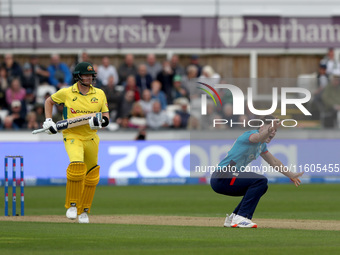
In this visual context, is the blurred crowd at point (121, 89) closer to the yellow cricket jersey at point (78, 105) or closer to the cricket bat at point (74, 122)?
the yellow cricket jersey at point (78, 105)

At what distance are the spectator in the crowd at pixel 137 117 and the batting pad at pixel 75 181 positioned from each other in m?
11.5


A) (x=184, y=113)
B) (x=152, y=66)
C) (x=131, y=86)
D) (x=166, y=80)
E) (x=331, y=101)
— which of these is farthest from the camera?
(x=152, y=66)

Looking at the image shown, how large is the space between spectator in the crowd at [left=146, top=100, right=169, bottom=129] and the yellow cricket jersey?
11.4 meters

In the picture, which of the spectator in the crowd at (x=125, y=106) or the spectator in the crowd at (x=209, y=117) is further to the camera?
the spectator in the crowd at (x=125, y=106)

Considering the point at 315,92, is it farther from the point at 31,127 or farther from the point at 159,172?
the point at 31,127

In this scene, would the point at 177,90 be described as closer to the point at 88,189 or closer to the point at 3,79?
the point at 3,79

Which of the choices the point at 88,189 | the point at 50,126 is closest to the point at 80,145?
the point at 50,126

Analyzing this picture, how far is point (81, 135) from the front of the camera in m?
13.1

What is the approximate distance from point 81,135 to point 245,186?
255 cm

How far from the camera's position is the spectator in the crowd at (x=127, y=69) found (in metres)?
26.6

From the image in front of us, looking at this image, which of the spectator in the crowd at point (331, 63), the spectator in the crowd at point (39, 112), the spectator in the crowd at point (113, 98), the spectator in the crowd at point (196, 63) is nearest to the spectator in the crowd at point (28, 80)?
the spectator in the crowd at point (39, 112)

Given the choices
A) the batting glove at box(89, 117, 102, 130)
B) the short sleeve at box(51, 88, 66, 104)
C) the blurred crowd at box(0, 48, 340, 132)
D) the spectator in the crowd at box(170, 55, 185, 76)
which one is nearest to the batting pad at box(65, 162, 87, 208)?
the batting glove at box(89, 117, 102, 130)

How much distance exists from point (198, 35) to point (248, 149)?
52.3 ft

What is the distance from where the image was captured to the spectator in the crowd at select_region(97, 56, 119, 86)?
26234mm
